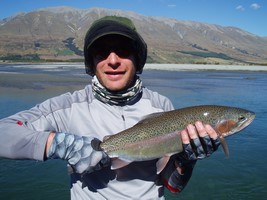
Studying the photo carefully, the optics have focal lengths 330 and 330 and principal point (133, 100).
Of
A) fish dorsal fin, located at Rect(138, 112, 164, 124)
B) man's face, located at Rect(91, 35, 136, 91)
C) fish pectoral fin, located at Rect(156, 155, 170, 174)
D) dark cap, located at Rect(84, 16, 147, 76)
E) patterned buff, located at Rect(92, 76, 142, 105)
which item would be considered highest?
dark cap, located at Rect(84, 16, 147, 76)

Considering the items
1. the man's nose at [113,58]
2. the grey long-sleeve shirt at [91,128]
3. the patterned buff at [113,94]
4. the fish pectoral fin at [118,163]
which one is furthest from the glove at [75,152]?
the man's nose at [113,58]

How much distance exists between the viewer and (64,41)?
16000 cm

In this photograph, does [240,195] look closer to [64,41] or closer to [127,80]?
[127,80]

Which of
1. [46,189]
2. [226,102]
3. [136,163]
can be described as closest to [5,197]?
[46,189]

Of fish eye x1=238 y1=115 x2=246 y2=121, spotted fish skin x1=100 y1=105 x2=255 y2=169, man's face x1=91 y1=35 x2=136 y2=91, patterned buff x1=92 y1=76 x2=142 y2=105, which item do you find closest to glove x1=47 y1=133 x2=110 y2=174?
spotted fish skin x1=100 y1=105 x2=255 y2=169

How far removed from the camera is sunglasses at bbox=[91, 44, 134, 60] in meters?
3.05

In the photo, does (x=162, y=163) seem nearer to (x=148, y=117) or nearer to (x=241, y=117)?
(x=148, y=117)

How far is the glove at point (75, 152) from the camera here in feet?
8.49

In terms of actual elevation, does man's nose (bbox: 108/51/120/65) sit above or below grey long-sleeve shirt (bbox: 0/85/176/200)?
above

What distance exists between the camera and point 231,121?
12.0 feet

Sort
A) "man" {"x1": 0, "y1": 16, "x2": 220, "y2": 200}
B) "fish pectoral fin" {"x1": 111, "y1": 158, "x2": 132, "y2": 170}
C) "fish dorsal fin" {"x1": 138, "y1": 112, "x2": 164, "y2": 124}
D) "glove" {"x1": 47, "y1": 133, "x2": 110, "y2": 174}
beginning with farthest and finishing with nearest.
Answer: "fish dorsal fin" {"x1": 138, "y1": 112, "x2": 164, "y2": 124} < "fish pectoral fin" {"x1": 111, "y1": 158, "x2": 132, "y2": 170} < "man" {"x1": 0, "y1": 16, "x2": 220, "y2": 200} < "glove" {"x1": 47, "y1": 133, "x2": 110, "y2": 174}

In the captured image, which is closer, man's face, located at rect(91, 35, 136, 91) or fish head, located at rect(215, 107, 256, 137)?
man's face, located at rect(91, 35, 136, 91)

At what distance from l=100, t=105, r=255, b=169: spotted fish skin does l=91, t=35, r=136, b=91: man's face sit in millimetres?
443

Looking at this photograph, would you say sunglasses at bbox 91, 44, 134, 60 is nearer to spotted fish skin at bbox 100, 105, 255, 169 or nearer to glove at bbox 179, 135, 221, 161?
spotted fish skin at bbox 100, 105, 255, 169
